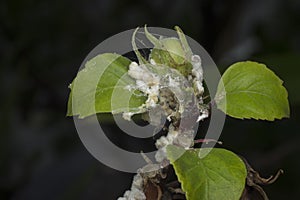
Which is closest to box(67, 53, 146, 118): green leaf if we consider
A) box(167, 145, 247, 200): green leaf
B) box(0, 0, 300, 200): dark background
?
box(167, 145, 247, 200): green leaf

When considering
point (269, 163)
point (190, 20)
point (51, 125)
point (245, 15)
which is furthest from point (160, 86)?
point (245, 15)

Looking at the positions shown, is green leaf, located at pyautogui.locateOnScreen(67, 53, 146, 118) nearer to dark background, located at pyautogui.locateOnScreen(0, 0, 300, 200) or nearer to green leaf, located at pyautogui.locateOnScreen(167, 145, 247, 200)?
green leaf, located at pyautogui.locateOnScreen(167, 145, 247, 200)

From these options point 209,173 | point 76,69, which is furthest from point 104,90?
point 76,69

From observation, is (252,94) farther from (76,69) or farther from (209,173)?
(76,69)

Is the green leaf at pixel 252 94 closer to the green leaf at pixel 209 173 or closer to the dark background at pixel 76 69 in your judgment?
the green leaf at pixel 209 173

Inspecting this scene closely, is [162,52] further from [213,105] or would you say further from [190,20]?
[190,20]

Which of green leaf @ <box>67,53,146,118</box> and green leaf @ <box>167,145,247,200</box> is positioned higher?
green leaf @ <box>67,53,146,118</box>

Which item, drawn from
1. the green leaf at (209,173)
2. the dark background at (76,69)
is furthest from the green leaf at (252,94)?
the dark background at (76,69)

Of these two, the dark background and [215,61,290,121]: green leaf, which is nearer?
[215,61,290,121]: green leaf
